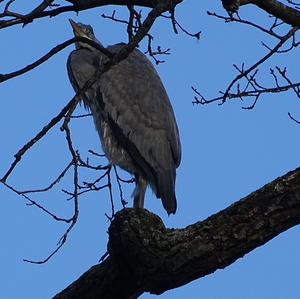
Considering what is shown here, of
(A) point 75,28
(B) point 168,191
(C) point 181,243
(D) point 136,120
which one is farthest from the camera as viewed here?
(A) point 75,28

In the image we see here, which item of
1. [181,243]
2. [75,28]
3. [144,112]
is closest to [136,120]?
[144,112]

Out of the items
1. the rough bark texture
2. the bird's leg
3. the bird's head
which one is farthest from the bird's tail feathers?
the rough bark texture

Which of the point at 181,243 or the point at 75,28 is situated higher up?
the point at 75,28

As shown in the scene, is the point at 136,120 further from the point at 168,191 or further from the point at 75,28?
the point at 75,28

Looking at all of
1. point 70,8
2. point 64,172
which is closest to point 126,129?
point 70,8

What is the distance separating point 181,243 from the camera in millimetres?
3037

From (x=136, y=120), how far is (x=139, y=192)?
29.5 inches

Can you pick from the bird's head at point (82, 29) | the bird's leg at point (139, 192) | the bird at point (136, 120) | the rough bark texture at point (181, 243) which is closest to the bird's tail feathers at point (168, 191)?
the bird at point (136, 120)

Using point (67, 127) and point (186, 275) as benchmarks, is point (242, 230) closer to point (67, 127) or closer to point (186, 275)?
point (186, 275)

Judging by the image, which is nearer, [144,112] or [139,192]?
[139,192]

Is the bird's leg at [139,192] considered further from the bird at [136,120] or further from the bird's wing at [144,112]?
the bird's wing at [144,112]

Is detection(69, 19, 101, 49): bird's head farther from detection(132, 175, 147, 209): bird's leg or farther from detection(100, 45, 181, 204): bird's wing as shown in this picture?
detection(132, 175, 147, 209): bird's leg

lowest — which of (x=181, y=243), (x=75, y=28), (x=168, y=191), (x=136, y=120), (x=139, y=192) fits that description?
(x=181, y=243)

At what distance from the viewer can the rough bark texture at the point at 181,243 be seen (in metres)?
2.88
